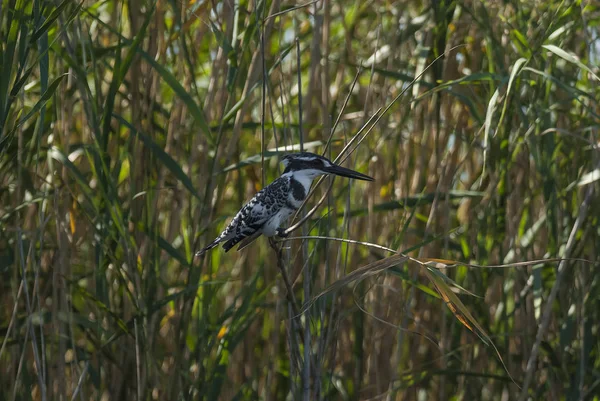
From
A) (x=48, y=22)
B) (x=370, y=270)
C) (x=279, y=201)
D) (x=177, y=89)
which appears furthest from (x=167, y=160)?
(x=370, y=270)

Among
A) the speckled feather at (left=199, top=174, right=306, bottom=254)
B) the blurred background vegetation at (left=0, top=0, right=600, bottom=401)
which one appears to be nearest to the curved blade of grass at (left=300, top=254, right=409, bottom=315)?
the blurred background vegetation at (left=0, top=0, right=600, bottom=401)

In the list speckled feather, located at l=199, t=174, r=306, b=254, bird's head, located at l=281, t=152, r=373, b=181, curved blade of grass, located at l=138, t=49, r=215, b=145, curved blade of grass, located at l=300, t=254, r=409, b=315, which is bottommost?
curved blade of grass, located at l=300, t=254, r=409, b=315

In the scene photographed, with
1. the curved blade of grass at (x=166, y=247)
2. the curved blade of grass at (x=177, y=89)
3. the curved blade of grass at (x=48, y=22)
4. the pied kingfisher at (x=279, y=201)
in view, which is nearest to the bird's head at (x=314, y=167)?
the pied kingfisher at (x=279, y=201)

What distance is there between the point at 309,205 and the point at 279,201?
0.39 meters

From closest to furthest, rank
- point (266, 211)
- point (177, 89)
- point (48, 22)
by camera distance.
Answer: point (48, 22) → point (266, 211) → point (177, 89)

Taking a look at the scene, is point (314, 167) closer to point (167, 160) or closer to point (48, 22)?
point (167, 160)

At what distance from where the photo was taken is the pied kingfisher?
69.1 inches

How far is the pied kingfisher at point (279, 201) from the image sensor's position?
1.76m

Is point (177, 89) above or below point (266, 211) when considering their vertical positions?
above

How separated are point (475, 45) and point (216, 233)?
111 cm

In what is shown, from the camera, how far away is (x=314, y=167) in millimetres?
1785

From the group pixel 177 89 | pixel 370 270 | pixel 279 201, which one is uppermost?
pixel 177 89

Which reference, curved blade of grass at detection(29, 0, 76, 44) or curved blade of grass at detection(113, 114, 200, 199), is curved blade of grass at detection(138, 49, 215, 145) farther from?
curved blade of grass at detection(29, 0, 76, 44)

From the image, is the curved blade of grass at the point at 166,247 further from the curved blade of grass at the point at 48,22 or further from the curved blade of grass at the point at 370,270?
the curved blade of grass at the point at 370,270
